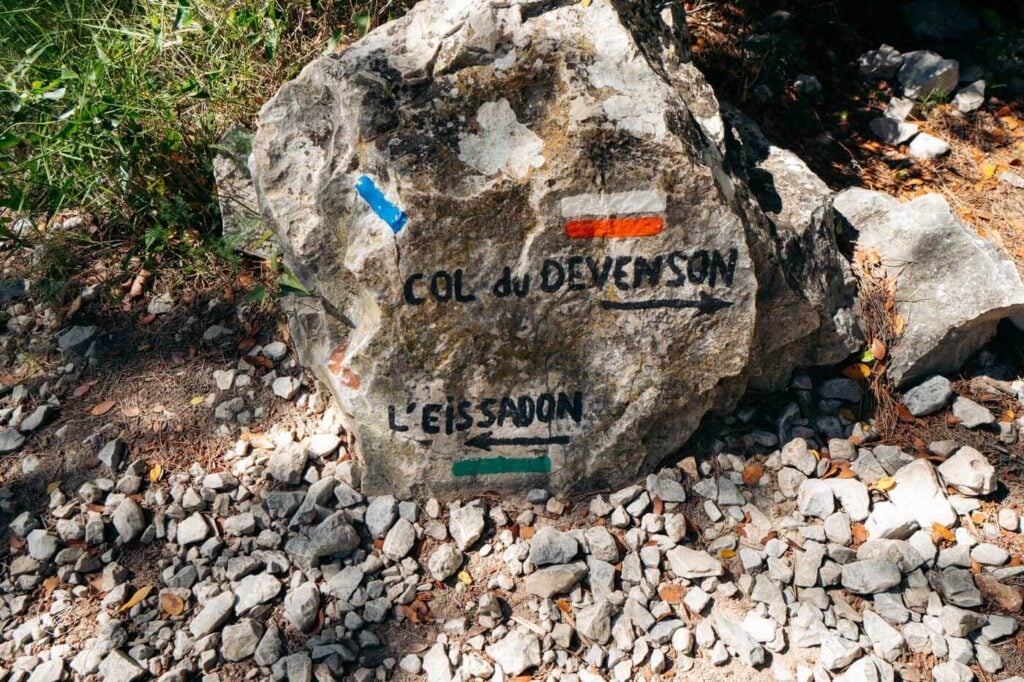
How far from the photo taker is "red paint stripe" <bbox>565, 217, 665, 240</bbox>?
2473 millimetres

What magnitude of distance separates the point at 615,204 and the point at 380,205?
2.17 ft

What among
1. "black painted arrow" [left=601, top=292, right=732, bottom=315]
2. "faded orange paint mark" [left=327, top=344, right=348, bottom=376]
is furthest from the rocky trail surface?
"black painted arrow" [left=601, top=292, right=732, bottom=315]

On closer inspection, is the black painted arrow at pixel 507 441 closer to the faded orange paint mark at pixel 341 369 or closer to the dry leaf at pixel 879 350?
the faded orange paint mark at pixel 341 369

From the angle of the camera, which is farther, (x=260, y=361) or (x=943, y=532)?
(x=260, y=361)

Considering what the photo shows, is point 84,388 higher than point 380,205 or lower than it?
lower

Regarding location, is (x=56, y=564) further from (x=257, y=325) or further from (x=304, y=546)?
(x=257, y=325)

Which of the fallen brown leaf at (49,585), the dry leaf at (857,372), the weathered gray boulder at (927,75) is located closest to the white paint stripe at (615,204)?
the dry leaf at (857,372)

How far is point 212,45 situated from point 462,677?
2591mm

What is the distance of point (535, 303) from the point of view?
2.54 m

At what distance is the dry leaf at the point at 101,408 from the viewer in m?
3.07

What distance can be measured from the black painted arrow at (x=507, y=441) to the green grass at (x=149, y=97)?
1.29 m

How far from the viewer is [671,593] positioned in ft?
8.41

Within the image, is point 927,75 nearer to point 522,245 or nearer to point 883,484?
point 883,484

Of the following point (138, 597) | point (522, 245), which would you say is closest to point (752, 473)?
point (522, 245)
